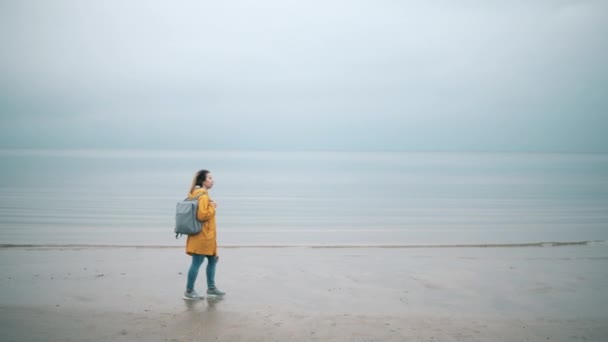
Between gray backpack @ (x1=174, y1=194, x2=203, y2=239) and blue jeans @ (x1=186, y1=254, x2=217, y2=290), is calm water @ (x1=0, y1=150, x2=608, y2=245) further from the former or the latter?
gray backpack @ (x1=174, y1=194, x2=203, y2=239)

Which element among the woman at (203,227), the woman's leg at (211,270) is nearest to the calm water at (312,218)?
the woman's leg at (211,270)

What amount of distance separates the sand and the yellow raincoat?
0.77 meters

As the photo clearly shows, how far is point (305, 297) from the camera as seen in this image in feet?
24.2

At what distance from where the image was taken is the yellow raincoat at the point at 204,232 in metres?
6.68

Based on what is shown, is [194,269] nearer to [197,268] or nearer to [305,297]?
[197,268]

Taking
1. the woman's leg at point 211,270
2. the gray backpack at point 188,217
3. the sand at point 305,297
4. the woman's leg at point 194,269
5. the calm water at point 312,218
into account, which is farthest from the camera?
the calm water at point 312,218

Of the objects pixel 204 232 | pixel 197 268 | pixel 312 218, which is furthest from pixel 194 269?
pixel 312 218

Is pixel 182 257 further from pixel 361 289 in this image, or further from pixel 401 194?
pixel 401 194

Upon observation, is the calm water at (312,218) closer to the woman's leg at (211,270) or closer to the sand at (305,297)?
the sand at (305,297)

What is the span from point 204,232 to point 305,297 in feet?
6.03

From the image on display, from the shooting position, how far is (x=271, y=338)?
5.47 meters

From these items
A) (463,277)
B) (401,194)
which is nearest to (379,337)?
(463,277)

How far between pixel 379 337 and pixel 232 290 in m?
3.01

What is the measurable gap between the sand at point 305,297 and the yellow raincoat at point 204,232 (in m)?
0.77
